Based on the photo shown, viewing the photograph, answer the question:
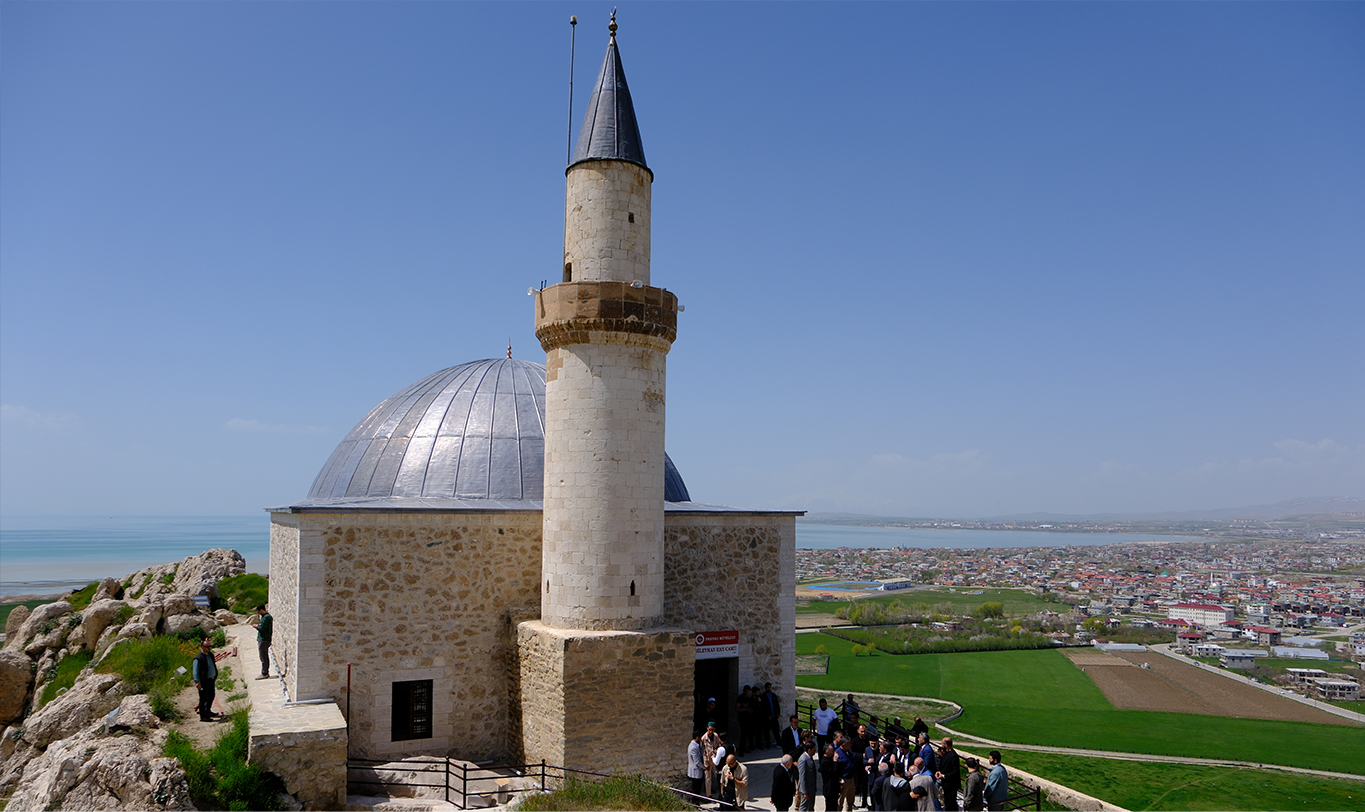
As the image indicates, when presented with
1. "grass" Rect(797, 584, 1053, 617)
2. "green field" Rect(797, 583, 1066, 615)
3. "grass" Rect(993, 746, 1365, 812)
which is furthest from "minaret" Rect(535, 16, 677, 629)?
"green field" Rect(797, 583, 1066, 615)

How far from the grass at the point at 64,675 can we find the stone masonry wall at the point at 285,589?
567 cm

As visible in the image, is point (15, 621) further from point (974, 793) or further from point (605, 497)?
point (974, 793)

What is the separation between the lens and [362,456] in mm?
16703

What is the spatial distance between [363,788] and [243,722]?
1.98m

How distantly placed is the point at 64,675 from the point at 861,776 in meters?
18.0

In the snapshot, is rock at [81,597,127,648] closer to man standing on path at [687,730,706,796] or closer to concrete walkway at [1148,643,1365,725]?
man standing on path at [687,730,706,796]

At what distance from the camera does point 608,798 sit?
10055 mm

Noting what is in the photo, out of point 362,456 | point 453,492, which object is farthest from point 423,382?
point 453,492

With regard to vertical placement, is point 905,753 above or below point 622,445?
below

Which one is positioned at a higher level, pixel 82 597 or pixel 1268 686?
pixel 82 597

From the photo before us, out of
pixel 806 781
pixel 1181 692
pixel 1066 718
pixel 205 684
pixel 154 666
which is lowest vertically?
pixel 1181 692

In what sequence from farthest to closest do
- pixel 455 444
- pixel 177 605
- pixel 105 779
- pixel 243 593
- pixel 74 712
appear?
1. pixel 243 593
2. pixel 177 605
3. pixel 455 444
4. pixel 74 712
5. pixel 105 779

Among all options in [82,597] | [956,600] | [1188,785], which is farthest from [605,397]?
[956,600]

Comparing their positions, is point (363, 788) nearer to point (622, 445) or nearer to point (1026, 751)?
point (622, 445)
